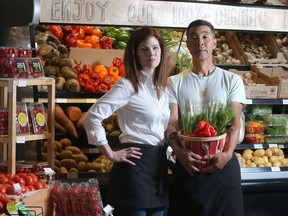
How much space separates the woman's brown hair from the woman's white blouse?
4cm

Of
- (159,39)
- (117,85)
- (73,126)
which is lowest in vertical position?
(73,126)

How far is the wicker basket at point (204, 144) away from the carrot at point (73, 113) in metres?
1.45

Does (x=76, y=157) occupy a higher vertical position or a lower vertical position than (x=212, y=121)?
lower

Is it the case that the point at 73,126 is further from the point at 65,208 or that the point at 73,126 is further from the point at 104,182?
the point at 65,208

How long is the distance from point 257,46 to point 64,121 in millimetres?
2301

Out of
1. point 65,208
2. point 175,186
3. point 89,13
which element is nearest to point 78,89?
point 89,13

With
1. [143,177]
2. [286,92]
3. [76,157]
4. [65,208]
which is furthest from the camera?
[286,92]

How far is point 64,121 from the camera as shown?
208 inches

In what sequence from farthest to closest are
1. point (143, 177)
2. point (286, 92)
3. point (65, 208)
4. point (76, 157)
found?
point (286, 92), point (76, 157), point (143, 177), point (65, 208)

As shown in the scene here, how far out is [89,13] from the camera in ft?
15.9

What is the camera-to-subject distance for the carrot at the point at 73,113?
5352 mm

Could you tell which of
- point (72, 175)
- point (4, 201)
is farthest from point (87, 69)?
point (4, 201)

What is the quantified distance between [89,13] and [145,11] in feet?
1.46

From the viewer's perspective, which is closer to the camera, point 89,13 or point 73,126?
point 89,13
